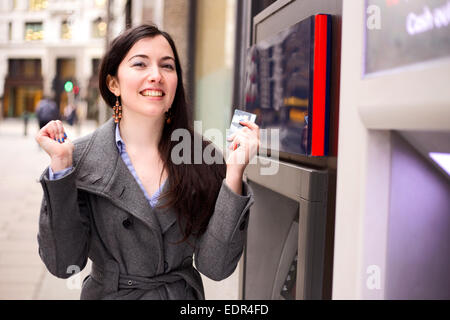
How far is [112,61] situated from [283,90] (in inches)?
23.1

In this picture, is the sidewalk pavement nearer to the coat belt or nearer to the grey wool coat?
the grey wool coat

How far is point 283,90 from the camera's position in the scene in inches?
71.7

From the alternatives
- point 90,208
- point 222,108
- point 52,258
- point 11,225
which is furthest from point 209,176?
point 11,225

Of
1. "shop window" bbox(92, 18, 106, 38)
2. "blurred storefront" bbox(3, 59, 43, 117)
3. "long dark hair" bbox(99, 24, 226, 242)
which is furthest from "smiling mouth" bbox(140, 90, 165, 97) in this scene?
"blurred storefront" bbox(3, 59, 43, 117)

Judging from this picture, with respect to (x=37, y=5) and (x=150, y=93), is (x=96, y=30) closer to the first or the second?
(x=37, y=5)

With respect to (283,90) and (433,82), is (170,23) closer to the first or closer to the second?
(283,90)

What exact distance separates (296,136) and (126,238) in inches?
25.1

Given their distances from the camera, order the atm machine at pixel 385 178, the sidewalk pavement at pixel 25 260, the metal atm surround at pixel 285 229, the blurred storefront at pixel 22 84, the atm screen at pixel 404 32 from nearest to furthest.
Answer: the atm screen at pixel 404 32 → the atm machine at pixel 385 178 → the metal atm surround at pixel 285 229 → the sidewalk pavement at pixel 25 260 → the blurred storefront at pixel 22 84

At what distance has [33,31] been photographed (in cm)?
3275

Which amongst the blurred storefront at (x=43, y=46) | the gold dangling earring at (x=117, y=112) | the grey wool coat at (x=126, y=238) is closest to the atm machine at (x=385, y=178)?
the grey wool coat at (x=126, y=238)

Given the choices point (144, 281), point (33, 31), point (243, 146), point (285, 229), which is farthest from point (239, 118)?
point (33, 31)

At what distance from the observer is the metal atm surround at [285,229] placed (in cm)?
159

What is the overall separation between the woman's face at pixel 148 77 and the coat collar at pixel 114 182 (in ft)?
0.54

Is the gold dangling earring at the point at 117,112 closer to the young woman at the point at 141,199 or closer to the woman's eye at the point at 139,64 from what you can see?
the young woman at the point at 141,199
